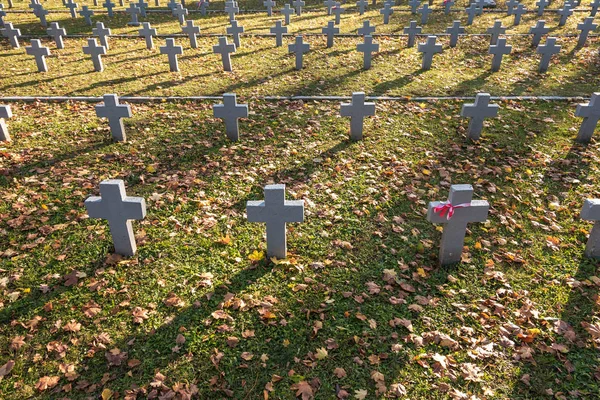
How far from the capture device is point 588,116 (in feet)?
23.4

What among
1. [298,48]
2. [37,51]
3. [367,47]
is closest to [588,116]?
[367,47]

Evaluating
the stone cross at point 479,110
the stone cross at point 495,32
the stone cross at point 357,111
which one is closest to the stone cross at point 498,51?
the stone cross at point 495,32

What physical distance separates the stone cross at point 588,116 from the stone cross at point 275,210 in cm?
589

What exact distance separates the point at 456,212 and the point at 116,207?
374cm

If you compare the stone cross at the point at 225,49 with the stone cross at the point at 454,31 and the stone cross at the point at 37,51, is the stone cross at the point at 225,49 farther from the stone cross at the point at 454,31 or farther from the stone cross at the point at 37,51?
the stone cross at the point at 454,31

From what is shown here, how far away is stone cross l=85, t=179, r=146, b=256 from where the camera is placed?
4.29 meters

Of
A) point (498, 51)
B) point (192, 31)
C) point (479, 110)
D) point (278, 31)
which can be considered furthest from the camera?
point (278, 31)

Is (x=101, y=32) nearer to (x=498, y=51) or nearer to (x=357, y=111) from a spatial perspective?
(x=357, y=111)

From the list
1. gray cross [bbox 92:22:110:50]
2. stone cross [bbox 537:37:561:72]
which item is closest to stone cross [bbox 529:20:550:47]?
stone cross [bbox 537:37:561:72]

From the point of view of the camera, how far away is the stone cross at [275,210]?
4.27 metres

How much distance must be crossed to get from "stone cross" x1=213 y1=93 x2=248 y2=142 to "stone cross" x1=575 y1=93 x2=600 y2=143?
5999 mm

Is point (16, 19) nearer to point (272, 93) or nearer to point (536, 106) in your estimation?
point (272, 93)

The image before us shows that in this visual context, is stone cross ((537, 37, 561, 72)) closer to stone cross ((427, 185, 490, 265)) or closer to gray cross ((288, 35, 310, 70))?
gray cross ((288, 35, 310, 70))

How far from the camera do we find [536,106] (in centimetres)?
906
